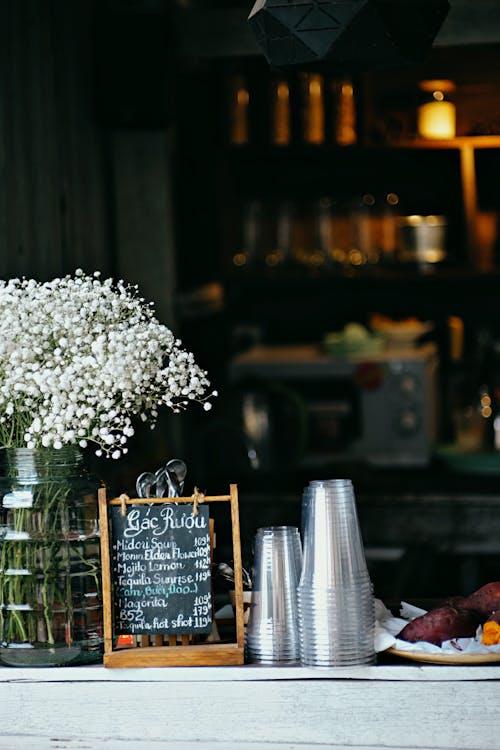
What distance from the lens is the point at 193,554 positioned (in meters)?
2.11

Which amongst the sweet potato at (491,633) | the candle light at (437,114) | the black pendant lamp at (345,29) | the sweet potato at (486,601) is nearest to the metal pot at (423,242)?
the candle light at (437,114)

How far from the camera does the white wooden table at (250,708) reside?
2.02m

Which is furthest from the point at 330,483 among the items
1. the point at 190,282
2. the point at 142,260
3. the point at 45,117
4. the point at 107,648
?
the point at 190,282

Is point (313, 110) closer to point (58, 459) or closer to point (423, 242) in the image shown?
point (423, 242)

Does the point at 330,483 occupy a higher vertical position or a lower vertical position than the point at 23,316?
lower

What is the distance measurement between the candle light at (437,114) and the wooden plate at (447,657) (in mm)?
2666

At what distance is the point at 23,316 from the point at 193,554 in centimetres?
48

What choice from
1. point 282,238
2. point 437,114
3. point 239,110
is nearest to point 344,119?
point 239,110

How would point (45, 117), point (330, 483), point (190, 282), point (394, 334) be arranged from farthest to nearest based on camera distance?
point (394, 334) < point (190, 282) < point (45, 117) < point (330, 483)

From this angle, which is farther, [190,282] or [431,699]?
[190,282]

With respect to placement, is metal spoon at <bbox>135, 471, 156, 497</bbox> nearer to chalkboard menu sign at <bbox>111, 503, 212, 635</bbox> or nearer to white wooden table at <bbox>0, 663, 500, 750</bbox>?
chalkboard menu sign at <bbox>111, 503, 212, 635</bbox>

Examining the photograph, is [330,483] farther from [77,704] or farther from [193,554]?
[77,704]

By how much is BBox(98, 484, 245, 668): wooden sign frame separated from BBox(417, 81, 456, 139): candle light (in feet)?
8.61

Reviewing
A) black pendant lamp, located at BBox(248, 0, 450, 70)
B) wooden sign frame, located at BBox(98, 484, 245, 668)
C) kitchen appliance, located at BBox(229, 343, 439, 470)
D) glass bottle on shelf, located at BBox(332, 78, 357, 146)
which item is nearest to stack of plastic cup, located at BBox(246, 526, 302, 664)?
wooden sign frame, located at BBox(98, 484, 245, 668)
